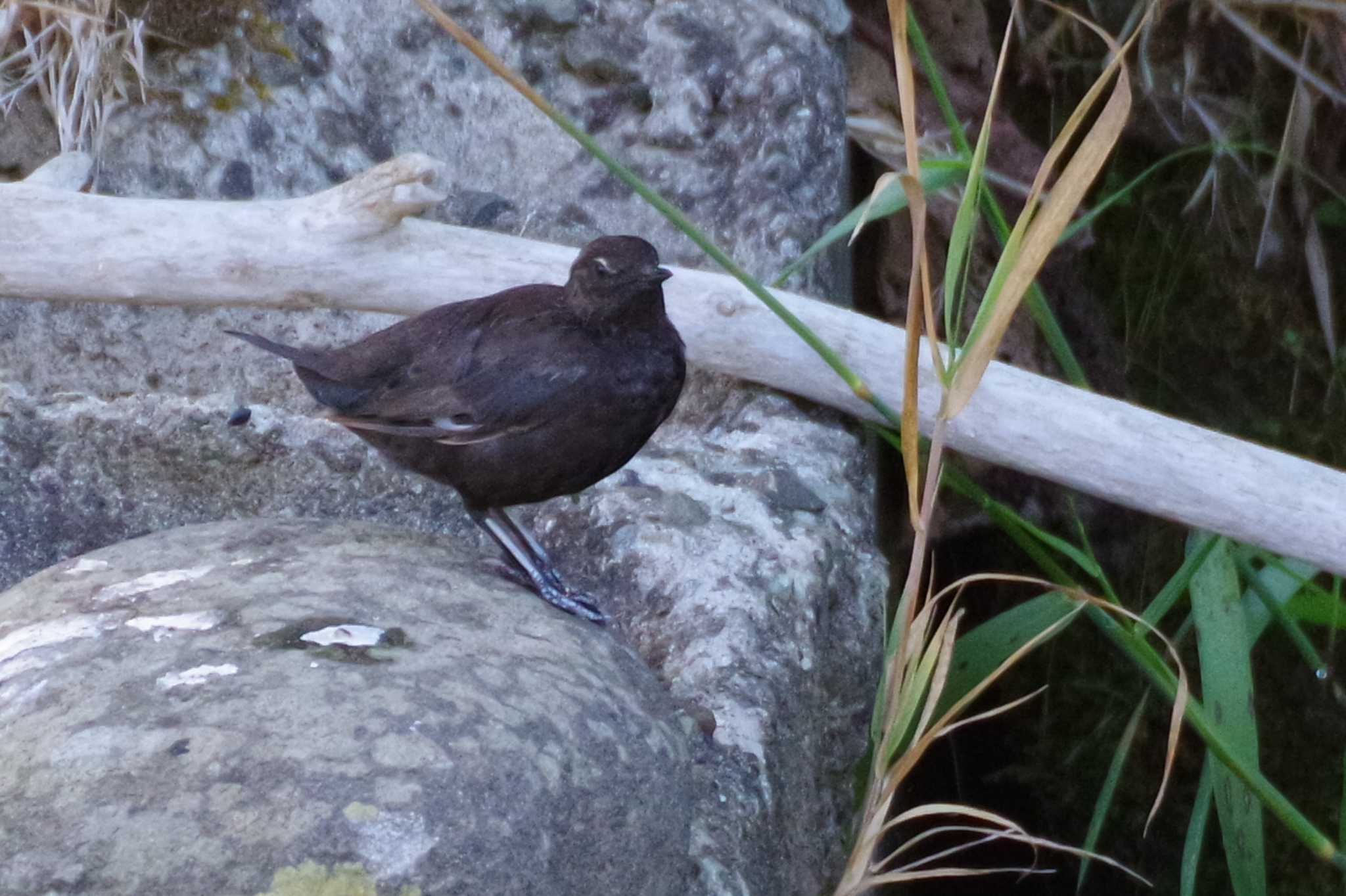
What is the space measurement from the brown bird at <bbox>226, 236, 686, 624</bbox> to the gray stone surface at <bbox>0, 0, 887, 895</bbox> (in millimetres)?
282

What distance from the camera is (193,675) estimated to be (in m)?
1.89

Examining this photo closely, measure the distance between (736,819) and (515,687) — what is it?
498mm

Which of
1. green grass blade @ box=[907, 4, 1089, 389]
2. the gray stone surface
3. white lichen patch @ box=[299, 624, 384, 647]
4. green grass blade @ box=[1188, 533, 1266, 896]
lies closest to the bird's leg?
the gray stone surface

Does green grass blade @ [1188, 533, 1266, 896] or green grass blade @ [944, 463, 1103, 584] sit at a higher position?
green grass blade @ [944, 463, 1103, 584]

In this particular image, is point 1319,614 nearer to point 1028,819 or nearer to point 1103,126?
point 1103,126

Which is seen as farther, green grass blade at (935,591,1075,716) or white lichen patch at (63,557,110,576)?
green grass blade at (935,591,1075,716)

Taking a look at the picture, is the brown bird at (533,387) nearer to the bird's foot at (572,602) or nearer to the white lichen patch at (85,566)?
the bird's foot at (572,602)

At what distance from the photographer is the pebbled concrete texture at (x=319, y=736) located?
1.69 metres

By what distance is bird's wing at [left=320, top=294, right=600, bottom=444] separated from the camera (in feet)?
8.04

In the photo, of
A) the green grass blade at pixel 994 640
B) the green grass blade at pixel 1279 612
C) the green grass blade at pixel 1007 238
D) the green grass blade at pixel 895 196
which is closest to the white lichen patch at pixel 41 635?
the green grass blade at pixel 895 196

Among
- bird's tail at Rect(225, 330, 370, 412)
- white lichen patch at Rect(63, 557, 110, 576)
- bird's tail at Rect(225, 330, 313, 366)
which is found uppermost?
bird's tail at Rect(225, 330, 313, 366)

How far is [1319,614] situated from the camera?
2.62 metres

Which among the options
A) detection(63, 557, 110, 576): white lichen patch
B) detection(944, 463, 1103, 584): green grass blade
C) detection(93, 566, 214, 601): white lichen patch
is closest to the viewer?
detection(93, 566, 214, 601): white lichen patch

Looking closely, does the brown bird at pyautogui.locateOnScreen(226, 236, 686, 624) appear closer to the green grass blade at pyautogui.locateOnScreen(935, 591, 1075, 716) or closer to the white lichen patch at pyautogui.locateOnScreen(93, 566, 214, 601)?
the white lichen patch at pyautogui.locateOnScreen(93, 566, 214, 601)
